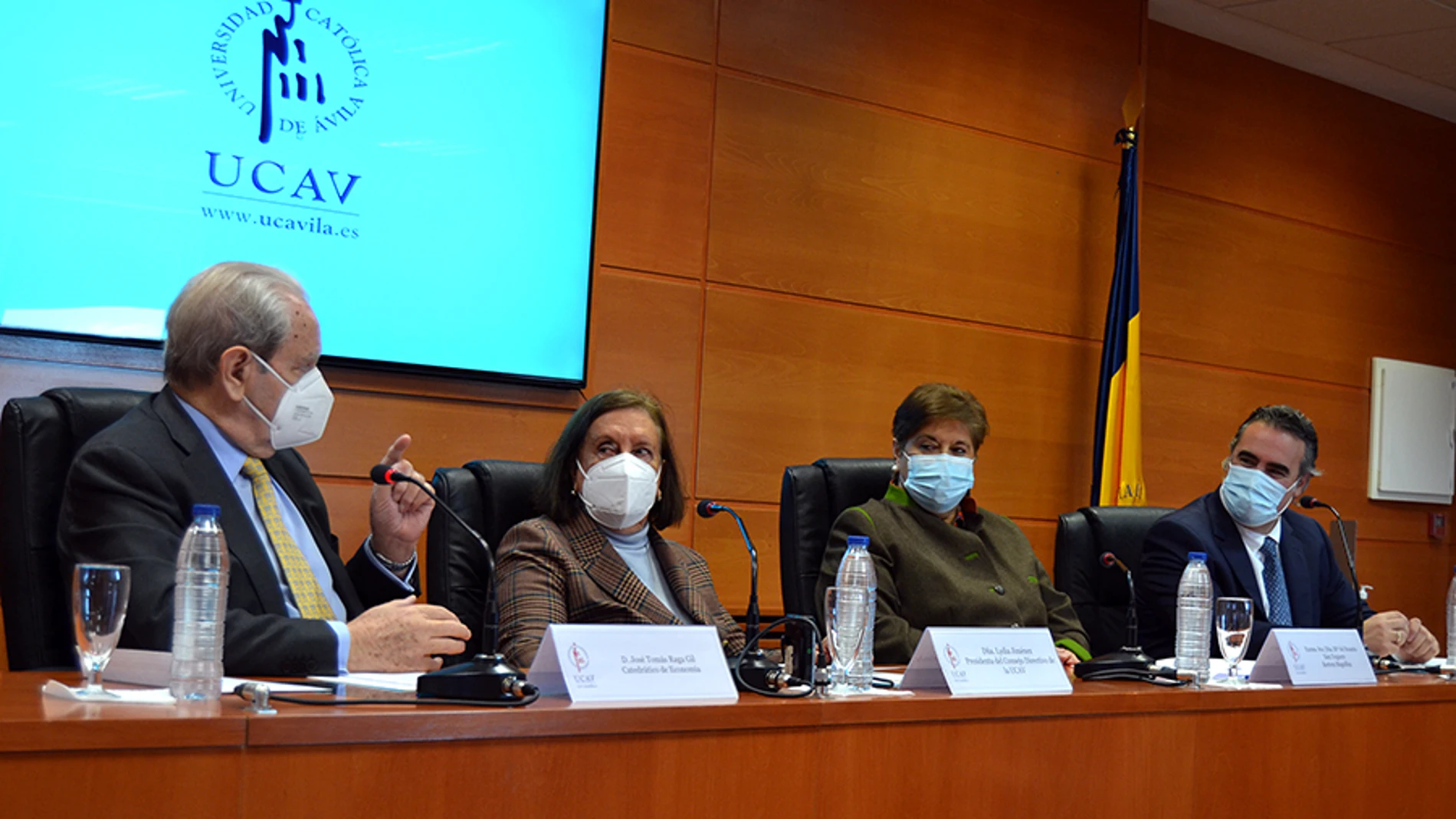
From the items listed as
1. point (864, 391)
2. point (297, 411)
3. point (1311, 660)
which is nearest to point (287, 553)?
point (297, 411)

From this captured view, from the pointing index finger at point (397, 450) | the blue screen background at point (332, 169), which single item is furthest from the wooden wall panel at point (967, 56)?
the pointing index finger at point (397, 450)

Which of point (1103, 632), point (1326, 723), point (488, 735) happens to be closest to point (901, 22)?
point (1103, 632)

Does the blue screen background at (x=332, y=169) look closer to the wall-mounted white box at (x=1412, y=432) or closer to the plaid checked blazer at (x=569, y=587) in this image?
the plaid checked blazer at (x=569, y=587)

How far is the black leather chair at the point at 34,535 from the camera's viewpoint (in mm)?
2035

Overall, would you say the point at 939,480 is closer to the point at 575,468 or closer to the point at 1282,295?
the point at 575,468

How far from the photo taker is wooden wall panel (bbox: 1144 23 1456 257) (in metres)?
5.30

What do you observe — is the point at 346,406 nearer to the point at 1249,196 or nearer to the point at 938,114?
the point at 938,114

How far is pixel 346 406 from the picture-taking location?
3.42 metres

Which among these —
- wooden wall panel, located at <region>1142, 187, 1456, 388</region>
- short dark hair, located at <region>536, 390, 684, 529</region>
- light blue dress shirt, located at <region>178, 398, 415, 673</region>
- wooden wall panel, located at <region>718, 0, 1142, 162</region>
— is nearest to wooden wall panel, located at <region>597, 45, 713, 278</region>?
wooden wall panel, located at <region>718, 0, 1142, 162</region>

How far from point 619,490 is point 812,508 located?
0.62m

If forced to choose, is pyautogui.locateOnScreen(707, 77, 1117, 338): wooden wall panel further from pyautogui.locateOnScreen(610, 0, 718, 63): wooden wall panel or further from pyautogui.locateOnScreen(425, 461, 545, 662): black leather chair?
pyautogui.locateOnScreen(425, 461, 545, 662): black leather chair

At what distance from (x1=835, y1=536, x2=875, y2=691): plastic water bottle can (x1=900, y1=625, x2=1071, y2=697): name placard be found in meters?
0.07

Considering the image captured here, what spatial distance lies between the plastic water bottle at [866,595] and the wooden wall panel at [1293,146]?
3568 millimetres

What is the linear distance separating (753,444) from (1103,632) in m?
1.27
